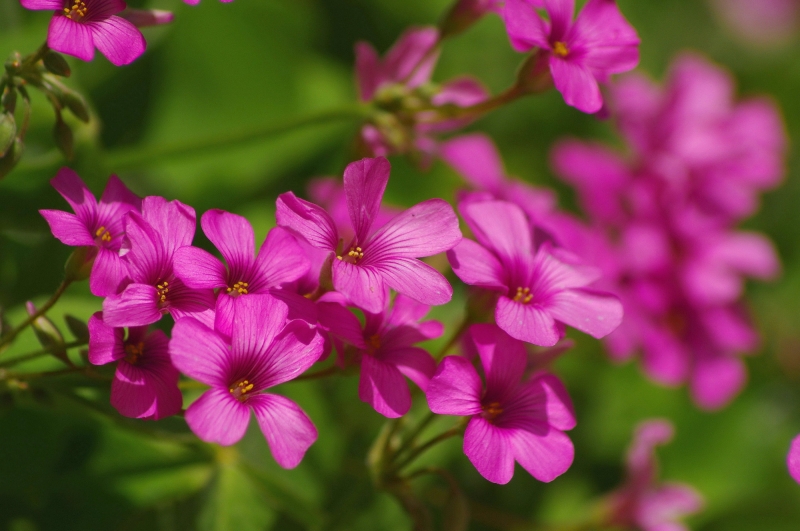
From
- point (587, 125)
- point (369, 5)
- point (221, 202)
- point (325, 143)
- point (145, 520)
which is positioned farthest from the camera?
point (587, 125)

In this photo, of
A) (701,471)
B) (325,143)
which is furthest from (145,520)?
(701,471)

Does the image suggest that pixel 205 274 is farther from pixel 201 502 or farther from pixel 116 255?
pixel 201 502

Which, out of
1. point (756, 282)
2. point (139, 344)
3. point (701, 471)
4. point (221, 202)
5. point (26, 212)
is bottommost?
point (701, 471)

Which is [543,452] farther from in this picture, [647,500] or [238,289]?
[647,500]

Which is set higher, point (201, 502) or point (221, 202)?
point (221, 202)

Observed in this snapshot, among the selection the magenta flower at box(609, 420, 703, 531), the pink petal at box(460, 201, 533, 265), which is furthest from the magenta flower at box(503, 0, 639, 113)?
the magenta flower at box(609, 420, 703, 531)

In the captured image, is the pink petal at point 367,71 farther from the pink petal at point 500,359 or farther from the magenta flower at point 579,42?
the pink petal at point 500,359

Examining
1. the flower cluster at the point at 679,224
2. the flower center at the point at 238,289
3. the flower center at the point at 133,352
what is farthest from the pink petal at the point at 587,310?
the flower cluster at the point at 679,224
